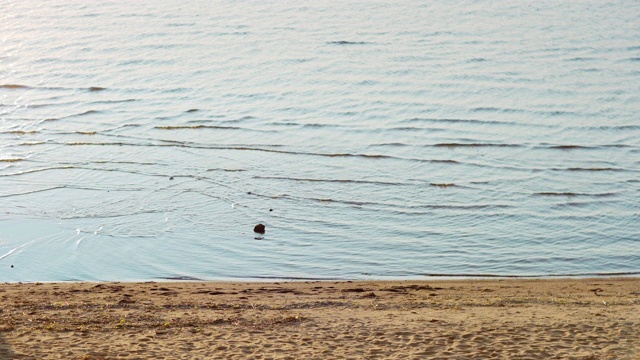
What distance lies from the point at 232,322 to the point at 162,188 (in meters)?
5.78

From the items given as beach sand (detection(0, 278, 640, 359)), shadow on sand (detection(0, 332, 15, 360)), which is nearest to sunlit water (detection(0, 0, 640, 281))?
beach sand (detection(0, 278, 640, 359))

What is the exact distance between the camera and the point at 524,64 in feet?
71.7

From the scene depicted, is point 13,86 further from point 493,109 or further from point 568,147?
point 568,147

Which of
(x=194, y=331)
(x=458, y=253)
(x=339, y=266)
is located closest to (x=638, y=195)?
(x=458, y=253)

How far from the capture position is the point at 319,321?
7.43 metres

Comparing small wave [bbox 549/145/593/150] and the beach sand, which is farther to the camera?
small wave [bbox 549/145/593/150]

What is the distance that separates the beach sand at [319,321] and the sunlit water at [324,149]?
3.15 ft

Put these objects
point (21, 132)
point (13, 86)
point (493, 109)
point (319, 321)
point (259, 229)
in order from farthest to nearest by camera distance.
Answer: point (13, 86) < point (493, 109) < point (21, 132) < point (259, 229) < point (319, 321)

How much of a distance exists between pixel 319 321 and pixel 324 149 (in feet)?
25.9

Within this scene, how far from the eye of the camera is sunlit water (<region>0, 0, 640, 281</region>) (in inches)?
410

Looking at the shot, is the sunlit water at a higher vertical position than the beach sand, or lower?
higher

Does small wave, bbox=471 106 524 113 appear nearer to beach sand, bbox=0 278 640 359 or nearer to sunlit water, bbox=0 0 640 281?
sunlit water, bbox=0 0 640 281

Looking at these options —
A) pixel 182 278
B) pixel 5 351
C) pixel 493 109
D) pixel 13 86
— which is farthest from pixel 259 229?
pixel 13 86

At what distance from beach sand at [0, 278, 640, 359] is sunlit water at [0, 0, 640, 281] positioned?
3.15ft
